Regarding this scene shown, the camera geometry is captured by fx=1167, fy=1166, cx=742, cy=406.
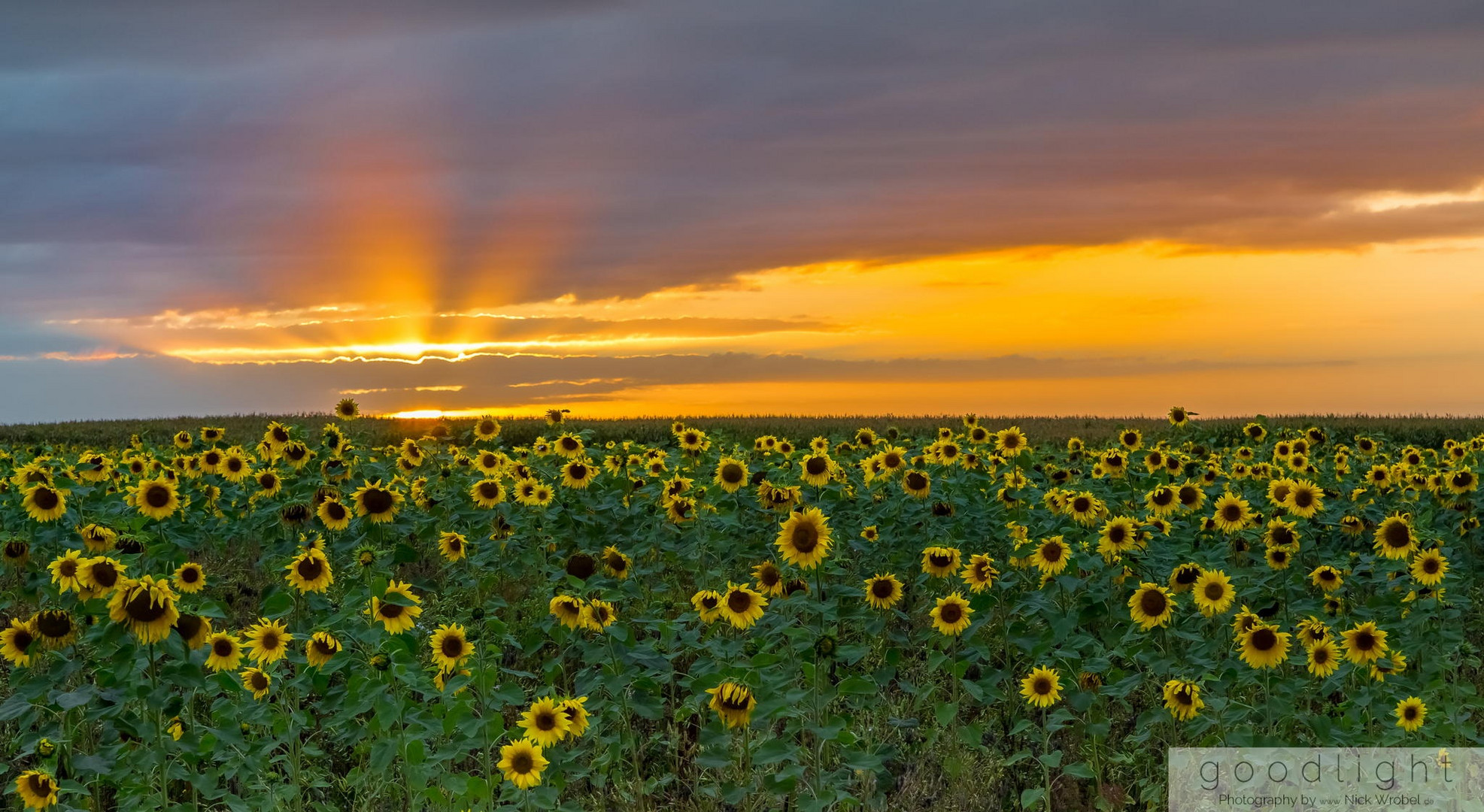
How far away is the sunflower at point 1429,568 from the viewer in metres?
8.79

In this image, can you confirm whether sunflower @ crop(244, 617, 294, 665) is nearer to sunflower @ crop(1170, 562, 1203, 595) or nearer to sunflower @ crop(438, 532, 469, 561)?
sunflower @ crop(438, 532, 469, 561)

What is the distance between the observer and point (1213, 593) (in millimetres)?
8211

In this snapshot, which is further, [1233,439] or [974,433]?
[1233,439]

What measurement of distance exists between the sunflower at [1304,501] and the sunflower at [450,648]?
8.02 m

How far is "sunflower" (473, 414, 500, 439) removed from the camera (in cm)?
1384

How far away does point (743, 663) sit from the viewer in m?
7.02

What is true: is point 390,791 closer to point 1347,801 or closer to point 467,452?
point 1347,801

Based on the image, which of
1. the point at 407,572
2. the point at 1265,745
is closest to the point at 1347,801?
the point at 1265,745

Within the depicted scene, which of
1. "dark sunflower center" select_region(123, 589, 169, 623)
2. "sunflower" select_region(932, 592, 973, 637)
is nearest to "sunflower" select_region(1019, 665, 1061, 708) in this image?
"sunflower" select_region(932, 592, 973, 637)

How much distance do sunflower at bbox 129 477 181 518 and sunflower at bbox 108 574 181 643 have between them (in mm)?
4167

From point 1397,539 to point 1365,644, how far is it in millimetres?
2173

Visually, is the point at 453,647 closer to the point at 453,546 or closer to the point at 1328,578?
the point at 453,546

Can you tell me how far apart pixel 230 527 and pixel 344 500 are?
1867 millimetres

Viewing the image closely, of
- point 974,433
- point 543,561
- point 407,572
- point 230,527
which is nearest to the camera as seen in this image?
point 543,561
